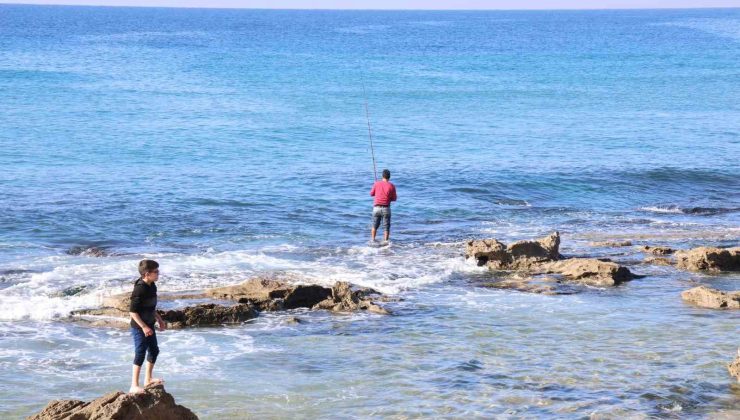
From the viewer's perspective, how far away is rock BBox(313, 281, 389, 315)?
13.0 metres

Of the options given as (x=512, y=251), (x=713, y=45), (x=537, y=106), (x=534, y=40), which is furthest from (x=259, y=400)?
(x=534, y=40)

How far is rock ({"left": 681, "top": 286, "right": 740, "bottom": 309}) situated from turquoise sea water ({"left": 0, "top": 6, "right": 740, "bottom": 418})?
28 centimetres

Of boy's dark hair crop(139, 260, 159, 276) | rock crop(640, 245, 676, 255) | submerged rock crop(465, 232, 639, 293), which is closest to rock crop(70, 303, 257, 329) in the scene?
boy's dark hair crop(139, 260, 159, 276)

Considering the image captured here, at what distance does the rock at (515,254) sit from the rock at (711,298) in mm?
2657

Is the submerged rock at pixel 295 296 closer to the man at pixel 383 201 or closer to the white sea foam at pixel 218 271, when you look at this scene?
the white sea foam at pixel 218 271

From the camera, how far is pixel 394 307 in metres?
13.3

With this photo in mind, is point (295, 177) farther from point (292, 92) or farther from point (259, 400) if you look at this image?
point (292, 92)

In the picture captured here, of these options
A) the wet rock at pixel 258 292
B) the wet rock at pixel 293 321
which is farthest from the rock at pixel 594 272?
the wet rock at pixel 293 321

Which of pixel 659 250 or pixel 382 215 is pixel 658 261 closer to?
pixel 659 250

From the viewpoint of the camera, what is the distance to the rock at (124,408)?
7.15 m

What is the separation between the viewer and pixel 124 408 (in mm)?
7141

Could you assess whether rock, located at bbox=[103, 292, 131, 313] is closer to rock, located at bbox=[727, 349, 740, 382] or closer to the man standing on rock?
the man standing on rock

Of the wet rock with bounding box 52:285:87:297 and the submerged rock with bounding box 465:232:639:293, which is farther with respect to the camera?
the submerged rock with bounding box 465:232:639:293

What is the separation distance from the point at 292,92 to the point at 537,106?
450 inches
